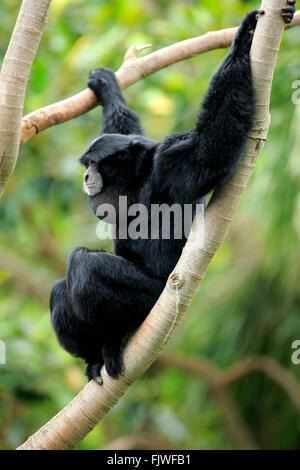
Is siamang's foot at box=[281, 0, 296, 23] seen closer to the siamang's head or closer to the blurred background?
the siamang's head

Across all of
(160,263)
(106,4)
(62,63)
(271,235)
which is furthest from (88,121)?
(160,263)

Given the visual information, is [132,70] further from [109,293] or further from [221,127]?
[109,293]

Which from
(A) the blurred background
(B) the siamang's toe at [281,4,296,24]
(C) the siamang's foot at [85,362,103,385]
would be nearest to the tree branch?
(B) the siamang's toe at [281,4,296,24]

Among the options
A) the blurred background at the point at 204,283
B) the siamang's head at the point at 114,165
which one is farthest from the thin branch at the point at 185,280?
the blurred background at the point at 204,283

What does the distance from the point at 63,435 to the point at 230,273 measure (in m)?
4.58

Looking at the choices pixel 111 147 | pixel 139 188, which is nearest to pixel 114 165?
pixel 111 147

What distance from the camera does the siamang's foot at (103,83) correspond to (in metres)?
4.39

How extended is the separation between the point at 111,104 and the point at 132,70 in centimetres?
39

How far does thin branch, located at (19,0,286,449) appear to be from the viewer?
2.92 m

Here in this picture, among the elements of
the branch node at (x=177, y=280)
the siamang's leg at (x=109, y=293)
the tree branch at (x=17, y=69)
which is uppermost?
the tree branch at (x=17, y=69)

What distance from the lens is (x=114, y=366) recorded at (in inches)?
131

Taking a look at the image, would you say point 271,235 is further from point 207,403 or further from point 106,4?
point 106,4

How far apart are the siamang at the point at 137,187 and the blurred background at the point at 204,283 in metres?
1.79

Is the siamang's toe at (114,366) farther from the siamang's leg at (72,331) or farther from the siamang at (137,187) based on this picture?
the siamang's leg at (72,331)
